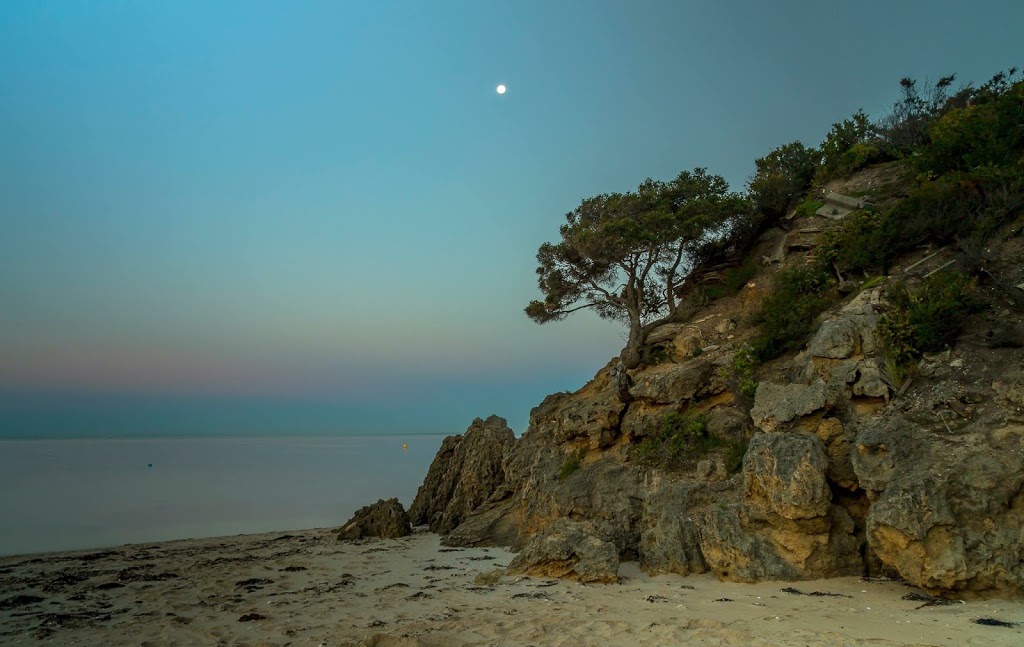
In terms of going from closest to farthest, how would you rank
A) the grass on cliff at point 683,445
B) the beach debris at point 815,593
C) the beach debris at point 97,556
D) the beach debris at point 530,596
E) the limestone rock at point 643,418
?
the beach debris at point 815,593, the beach debris at point 530,596, the grass on cliff at point 683,445, the limestone rock at point 643,418, the beach debris at point 97,556

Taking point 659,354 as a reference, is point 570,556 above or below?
below

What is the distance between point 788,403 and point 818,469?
5.97 ft

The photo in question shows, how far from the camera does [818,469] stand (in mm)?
9039

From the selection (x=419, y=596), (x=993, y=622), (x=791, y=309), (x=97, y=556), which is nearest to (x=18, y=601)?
(x=97, y=556)

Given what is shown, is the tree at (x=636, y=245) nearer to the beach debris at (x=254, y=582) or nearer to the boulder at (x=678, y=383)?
the boulder at (x=678, y=383)

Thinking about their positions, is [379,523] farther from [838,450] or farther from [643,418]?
[838,450]

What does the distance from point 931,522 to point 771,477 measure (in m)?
2.19

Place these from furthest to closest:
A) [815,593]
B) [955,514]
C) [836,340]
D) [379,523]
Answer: [379,523]
[836,340]
[815,593]
[955,514]

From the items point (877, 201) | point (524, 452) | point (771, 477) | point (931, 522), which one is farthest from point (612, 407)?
point (877, 201)

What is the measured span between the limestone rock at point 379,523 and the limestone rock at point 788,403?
12397mm

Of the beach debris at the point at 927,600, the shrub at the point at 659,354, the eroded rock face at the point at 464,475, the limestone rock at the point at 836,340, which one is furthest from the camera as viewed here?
the eroded rock face at the point at 464,475

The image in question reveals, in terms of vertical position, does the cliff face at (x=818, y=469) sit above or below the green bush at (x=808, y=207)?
below

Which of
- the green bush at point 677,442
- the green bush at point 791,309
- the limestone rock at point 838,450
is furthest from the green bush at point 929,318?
the green bush at point 677,442

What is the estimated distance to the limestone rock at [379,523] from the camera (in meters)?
18.2
